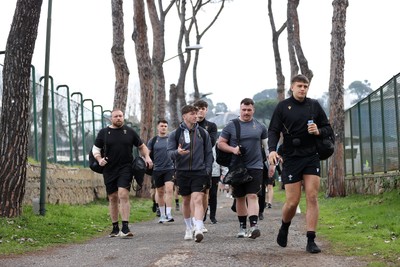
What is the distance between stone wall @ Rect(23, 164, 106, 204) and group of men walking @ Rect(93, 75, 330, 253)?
4939mm

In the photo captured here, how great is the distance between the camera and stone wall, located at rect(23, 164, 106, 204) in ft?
61.9

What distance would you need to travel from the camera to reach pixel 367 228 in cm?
1376

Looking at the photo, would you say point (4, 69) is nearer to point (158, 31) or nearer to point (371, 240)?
point (371, 240)

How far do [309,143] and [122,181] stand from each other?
13.6 ft

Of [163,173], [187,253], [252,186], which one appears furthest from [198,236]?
[163,173]

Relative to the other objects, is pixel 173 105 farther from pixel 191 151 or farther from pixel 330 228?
pixel 191 151

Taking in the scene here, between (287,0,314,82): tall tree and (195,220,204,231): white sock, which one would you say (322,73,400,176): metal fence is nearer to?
(287,0,314,82): tall tree

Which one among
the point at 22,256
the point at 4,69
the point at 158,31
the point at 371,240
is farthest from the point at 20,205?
the point at 158,31

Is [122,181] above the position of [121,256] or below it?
above

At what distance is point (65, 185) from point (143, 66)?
10134 millimetres

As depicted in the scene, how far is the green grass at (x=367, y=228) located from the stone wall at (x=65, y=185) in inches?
226

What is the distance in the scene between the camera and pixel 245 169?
496 inches

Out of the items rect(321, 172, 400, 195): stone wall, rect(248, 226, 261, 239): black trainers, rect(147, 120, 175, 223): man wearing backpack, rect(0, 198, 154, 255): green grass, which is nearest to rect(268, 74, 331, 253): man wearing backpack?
rect(248, 226, 261, 239): black trainers

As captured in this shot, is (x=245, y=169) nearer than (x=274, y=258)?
No
